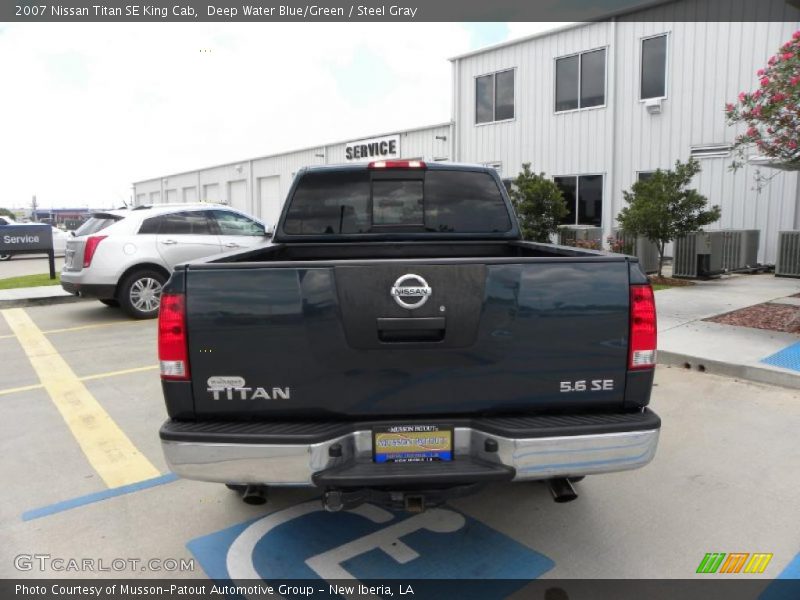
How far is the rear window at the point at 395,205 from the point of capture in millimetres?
4199

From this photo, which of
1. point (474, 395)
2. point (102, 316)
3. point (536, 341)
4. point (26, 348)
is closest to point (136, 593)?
point (474, 395)

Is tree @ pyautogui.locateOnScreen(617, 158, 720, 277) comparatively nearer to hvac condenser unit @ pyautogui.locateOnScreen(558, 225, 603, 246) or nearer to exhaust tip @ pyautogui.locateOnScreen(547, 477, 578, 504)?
hvac condenser unit @ pyautogui.locateOnScreen(558, 225, 603, 246)

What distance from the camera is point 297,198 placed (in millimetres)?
4207

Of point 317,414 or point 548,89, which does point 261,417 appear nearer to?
point 317,414

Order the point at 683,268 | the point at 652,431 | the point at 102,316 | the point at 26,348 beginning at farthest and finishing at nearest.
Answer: the point at 683,268, the point at 102,316, the point at 26,348, the point at 652,431

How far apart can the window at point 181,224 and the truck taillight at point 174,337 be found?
7656 millimetres

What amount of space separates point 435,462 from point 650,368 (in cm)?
105

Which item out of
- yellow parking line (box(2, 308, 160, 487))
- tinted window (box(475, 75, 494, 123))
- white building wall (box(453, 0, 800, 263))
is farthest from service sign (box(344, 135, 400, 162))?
yellow parking line (box(2, 308, 160, 487))

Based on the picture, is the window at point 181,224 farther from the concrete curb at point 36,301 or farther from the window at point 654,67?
the window at point 654,67

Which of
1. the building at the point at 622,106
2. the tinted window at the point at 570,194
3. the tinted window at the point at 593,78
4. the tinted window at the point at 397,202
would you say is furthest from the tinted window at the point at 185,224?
the tinted window at the point at 593,78

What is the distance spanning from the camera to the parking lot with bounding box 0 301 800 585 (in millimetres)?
2943

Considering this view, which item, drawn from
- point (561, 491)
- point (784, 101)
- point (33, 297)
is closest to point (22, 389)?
point (561, 491)

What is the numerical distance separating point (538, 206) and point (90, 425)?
11.7 meters

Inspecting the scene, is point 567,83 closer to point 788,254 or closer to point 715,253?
point 715,253
